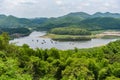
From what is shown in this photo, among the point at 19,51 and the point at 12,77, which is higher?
the point at 12,77

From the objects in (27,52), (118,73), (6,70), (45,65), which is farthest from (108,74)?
(6,70)

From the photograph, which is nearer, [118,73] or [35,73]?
[118,73]

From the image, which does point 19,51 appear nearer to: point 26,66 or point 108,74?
point 26,66

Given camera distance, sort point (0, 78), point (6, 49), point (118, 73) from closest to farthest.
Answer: point (0, 78) < point (118, 73) < point (6, 49)

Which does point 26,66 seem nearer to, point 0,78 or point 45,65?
point 45,65

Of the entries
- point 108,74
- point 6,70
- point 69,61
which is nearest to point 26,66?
point 69,61

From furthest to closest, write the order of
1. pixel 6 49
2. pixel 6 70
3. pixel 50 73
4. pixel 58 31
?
pixel 58 31 → pixel 6 49 → pixel 50 73 → pixel 6 70

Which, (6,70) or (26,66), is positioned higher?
(6,70)

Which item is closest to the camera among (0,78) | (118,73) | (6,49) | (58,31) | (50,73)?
(0,78)

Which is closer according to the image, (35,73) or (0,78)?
(0,78)
